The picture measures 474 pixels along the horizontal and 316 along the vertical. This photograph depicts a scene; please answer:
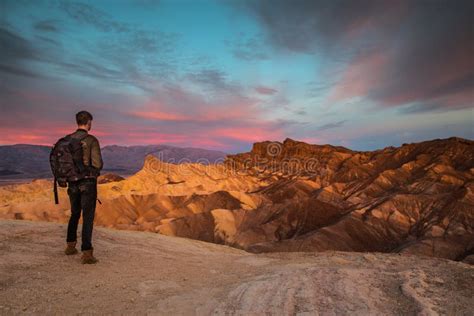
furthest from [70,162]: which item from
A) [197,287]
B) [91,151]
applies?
[197,287]

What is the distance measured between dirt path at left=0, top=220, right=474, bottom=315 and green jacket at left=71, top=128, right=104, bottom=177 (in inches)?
62.8

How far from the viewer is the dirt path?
13.4ft

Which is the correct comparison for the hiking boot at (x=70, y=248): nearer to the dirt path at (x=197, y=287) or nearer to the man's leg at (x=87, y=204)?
the dirt path at (x=197, y=287)

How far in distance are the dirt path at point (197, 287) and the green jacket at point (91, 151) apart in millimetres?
1596

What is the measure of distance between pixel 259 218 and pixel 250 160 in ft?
209

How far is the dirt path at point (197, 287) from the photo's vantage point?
13.4 feet

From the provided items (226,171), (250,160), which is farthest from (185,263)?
(250,160)

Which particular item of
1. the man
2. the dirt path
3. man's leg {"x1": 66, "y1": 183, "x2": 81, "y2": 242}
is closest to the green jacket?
the man

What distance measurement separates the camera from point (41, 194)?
5088 centimetres

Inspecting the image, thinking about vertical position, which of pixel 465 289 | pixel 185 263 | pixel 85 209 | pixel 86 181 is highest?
pixel 86 181

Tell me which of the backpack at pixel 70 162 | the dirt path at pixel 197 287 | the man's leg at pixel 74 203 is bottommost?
the dirt path at pixel 197 287

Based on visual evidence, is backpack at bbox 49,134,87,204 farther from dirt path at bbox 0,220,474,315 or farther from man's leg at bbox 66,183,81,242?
dirt path at bbox 0,220,474,315

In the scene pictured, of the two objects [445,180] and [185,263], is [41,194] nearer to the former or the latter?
[185,263]

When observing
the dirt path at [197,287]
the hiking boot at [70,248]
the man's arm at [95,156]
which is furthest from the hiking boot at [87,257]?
the man's arm at [95,156]
